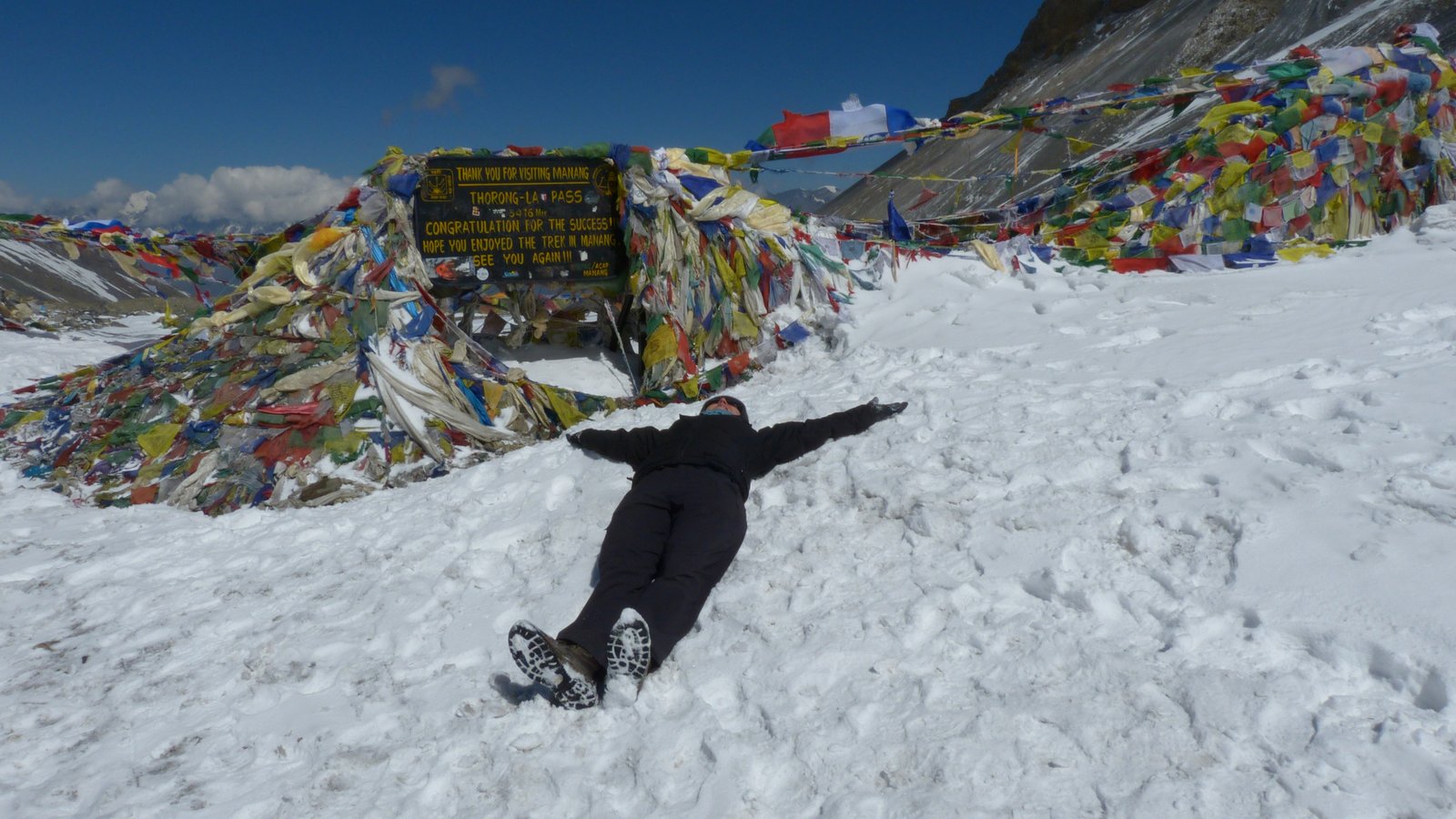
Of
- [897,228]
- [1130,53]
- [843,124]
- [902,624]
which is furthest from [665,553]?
[1130,53]

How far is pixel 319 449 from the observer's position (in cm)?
564

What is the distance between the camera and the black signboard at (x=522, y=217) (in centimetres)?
696

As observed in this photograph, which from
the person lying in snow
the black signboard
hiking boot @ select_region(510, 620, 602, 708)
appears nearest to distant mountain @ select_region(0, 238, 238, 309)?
the black signboard

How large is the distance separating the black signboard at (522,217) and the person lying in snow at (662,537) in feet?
7.99

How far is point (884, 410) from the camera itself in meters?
4.84

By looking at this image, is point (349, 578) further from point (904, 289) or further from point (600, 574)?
point (904, 289)

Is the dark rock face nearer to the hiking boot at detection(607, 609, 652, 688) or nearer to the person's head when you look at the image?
the person's head

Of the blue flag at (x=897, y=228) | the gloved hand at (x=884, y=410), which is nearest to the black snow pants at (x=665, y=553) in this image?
the gloved hand at (x=884, y=410)

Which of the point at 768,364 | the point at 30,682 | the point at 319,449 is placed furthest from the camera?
the point at 768,364

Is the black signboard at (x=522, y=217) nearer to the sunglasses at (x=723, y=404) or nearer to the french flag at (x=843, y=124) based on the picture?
the french flag at (x=843, y=124)

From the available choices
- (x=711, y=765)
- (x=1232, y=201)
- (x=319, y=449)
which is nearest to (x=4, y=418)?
(x=319, y=449)

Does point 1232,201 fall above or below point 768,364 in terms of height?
above

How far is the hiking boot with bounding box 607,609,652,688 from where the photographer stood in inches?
119

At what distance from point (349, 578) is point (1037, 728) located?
3192 millimetres
